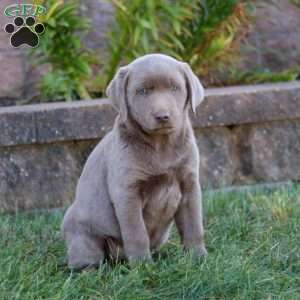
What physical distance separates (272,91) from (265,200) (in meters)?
0.93

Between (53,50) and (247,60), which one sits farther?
(247,60)

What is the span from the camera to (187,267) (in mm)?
3547

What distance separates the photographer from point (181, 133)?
12.3 feet

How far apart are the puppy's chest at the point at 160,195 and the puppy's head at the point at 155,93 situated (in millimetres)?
238

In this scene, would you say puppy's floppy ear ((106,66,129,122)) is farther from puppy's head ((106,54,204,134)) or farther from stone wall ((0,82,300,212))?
stone wall ((0,82,300,212))

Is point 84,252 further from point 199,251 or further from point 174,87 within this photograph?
point 174,87

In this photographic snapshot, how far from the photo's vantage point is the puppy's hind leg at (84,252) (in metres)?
3.80

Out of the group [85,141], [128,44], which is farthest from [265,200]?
[128,44]

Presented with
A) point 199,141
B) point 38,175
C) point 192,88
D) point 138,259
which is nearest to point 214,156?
point 199,141

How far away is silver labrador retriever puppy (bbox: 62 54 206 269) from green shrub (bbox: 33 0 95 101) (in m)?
1.82

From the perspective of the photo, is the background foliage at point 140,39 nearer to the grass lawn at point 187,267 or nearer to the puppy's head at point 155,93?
the grass lawn at point 187,267

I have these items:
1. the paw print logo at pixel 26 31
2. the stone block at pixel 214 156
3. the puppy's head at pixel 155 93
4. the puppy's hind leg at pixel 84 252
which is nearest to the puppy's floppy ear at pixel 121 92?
the puppy's head at pixel 155 93

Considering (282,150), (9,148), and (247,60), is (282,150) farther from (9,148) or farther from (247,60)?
(9,148)

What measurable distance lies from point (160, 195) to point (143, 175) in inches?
5.2
